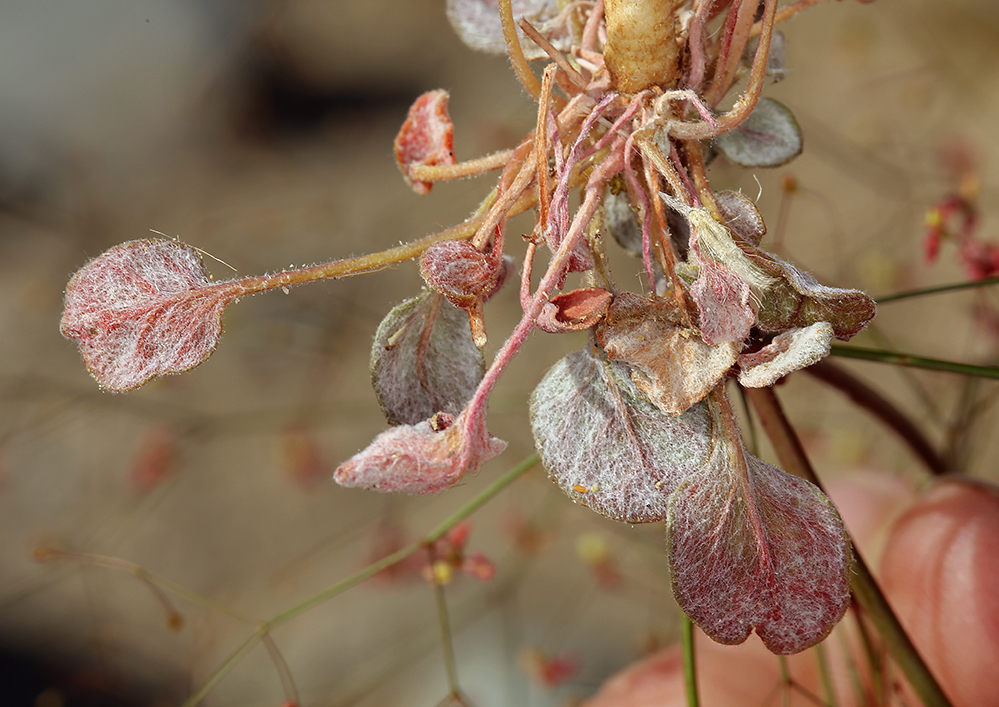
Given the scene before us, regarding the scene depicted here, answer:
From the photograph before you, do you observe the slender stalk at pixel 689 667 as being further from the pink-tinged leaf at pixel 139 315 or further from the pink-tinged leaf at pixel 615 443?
the pink-tinged leaf at pixel 139 315

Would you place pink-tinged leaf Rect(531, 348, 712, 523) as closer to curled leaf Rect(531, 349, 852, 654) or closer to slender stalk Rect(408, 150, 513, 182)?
curled leaf Rect(531, 349, 852, 654)

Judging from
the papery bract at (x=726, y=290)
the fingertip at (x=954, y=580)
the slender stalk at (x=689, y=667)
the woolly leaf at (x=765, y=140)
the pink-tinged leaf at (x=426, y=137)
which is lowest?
the fingertip at (x=954, y=580)

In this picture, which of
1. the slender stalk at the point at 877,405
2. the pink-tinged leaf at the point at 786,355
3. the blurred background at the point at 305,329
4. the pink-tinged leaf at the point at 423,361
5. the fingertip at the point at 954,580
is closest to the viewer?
the pink-tinged leaf at the point at 786,355

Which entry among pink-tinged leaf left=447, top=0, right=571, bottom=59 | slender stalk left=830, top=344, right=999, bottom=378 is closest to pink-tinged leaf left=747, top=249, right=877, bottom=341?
slender stalk left=830, top=344, right=999, bottom=378

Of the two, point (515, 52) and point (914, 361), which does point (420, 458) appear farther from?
point (914, 361)

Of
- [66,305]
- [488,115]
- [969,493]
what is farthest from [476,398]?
[488,115]

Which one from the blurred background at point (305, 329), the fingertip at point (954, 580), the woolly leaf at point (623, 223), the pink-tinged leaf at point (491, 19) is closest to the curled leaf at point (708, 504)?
the woolly leaf at point (623, 223)

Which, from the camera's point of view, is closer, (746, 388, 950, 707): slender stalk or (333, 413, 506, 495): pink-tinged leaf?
(333, 413, 506, 495): pink-tinged leaf

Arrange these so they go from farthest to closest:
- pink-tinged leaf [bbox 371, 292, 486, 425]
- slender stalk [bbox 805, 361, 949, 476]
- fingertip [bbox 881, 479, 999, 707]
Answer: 1. fingertip [bbox 881, 479, 999, 707]
2. slender stalk [bbox 805, 361, 949, 476]
3. pink-tinged leaf [bbox 371, 292, 486, 425]
